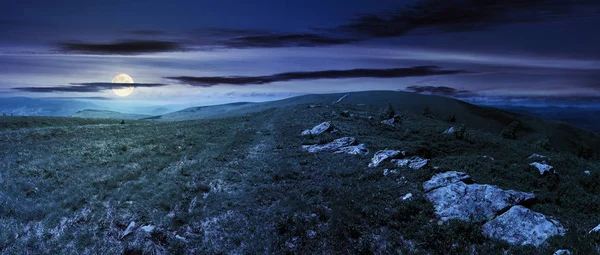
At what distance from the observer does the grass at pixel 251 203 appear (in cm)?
1082

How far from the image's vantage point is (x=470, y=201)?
12.8 metres

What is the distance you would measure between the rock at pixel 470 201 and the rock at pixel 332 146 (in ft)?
38.6

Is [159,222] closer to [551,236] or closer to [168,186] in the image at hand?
[168,186]

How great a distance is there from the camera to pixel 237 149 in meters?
28.1

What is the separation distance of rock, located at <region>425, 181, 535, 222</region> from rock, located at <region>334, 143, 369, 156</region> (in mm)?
9198

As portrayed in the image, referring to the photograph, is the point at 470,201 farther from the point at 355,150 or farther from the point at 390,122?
the point at 390,122

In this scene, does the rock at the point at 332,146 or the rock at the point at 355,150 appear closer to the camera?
the rock at the point at 355,150

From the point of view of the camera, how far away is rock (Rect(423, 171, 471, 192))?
1476cm

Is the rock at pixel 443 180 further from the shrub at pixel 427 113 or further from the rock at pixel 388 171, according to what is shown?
the shrub at pixel 427 113

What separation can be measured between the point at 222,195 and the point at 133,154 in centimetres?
1506

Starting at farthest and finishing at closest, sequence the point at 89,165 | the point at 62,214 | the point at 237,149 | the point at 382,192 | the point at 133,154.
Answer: the point at 237,149 → the point at 133,154 → the point at 89,165 → the point at 382,192 → the point at 62,214

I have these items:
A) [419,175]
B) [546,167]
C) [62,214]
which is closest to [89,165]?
[62,214]

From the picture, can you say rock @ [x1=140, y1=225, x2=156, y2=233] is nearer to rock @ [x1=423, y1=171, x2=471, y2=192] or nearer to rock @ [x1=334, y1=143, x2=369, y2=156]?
rock @ [x1=423, y1=171, x2=471, y2=192]

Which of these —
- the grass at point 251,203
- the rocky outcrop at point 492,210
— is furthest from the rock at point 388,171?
the rocky outcrop at point 492,210
